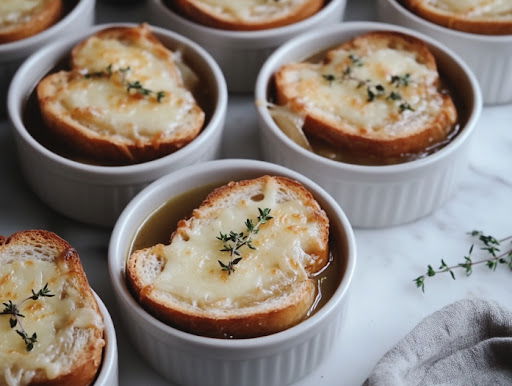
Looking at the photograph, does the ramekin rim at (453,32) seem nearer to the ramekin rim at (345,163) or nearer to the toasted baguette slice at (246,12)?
the ramekin rim at (345,163)

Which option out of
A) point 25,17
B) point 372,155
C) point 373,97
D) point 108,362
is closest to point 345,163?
point 372,155

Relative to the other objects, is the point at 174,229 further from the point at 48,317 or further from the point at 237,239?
the point at 48,317

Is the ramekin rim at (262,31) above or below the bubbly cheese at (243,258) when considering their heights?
above

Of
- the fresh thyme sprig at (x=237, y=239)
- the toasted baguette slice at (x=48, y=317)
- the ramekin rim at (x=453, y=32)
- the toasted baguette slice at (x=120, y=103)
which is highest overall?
the ramekin rim at (x=453, y=32)

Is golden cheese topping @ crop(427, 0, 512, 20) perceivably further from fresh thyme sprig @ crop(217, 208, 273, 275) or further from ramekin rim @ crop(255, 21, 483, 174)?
fresh thyme sprig @ crop(217, 208, 273, 275)

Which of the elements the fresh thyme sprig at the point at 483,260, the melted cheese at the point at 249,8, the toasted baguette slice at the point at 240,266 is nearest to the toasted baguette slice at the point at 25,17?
the melted cheese at the point at 249,8
